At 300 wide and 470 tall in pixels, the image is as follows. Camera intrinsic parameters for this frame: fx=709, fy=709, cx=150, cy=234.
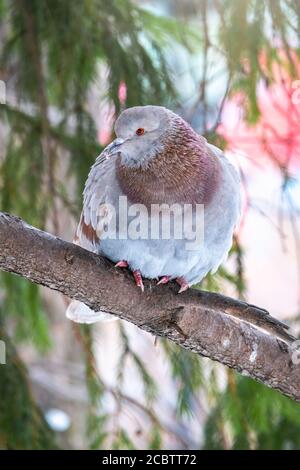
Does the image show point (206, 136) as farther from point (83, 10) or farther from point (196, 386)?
point (196, 386)

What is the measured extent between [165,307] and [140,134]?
505mm

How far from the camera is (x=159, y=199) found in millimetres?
1993

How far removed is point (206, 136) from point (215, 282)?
19.5 inches

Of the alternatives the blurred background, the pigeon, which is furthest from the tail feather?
the pigeon

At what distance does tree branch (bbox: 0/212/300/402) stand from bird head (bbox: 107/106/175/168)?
34 cm

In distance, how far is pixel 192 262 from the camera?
2086mm

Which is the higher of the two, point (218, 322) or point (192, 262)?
point (192, 262)

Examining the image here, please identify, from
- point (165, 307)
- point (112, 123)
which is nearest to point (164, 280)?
point (165, 307)

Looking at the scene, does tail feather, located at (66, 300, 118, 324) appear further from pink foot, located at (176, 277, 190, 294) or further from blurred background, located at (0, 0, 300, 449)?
pink foot, located at (176, 277, 190, 294)

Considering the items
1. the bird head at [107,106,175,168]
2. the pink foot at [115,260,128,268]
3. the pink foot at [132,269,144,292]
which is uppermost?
the bird head at [107,106,175,168]

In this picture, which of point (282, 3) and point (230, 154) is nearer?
point (282, 3)

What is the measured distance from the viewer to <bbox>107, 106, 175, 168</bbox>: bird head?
Result: 199 centimetres

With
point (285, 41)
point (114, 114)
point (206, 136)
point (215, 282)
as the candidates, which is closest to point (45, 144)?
point (114, 114)

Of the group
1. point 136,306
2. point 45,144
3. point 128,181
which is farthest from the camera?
point 45,144
